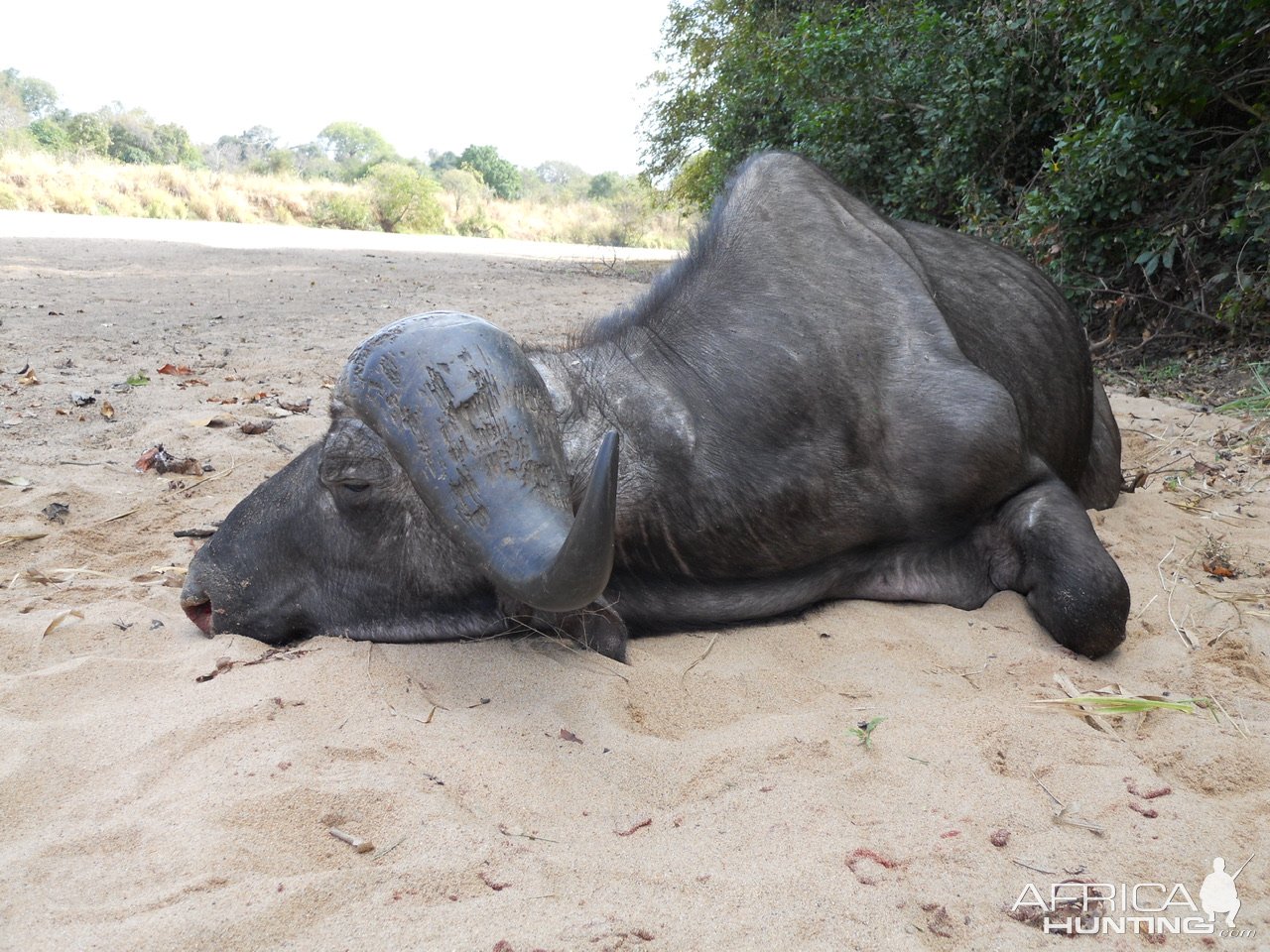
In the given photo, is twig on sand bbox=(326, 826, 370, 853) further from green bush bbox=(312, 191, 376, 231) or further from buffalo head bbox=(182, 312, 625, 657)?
green bush bbox=(312, 191, 376, 231)

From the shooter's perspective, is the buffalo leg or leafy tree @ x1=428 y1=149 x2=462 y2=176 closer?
the buffalo leg

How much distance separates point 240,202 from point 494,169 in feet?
143

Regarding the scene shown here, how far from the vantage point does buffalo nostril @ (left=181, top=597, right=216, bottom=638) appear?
3.28 m

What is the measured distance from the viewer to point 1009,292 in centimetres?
460

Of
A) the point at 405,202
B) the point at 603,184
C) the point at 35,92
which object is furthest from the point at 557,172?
the point at 405,202

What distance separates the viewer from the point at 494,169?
7425 cm

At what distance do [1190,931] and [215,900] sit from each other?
5.98 ft

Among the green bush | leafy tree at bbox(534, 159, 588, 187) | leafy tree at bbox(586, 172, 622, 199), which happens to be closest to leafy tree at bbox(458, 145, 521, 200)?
leafy tree at bbox(586, 172, 622, 199)

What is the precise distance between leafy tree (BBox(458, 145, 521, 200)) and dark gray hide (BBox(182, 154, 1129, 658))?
232 feet

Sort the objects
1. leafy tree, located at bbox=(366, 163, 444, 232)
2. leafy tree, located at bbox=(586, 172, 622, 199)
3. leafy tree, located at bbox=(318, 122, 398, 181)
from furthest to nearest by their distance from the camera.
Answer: leafy tree, located at bbox=(318, 122, 398, 181) → leafy tree, located at bbox=(586, 172, 622, 199) → leafy tree, located at bbox=(366, 163, 444, 232)

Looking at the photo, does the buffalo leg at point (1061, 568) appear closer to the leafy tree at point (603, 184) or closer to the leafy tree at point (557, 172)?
the leafy tree at point (603, 184)

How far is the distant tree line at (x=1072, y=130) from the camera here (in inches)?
257

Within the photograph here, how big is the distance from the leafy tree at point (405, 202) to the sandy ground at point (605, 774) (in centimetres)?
3237

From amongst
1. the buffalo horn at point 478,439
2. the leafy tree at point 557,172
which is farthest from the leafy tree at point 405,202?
the leafy tree at point 557,172
